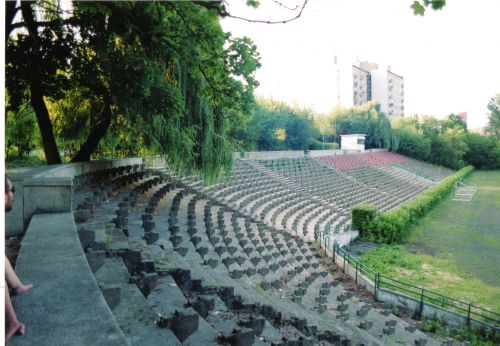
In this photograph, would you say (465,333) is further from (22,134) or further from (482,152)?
(482,152)

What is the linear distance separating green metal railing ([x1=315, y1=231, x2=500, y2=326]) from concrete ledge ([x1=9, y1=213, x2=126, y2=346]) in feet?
→ 37.0

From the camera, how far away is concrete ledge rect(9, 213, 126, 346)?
2.64m

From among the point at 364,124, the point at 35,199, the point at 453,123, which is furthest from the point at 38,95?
the point at 453,123

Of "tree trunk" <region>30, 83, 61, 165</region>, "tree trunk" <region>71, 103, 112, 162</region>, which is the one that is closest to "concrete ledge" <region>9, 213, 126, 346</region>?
"tree trunk" <region>30, 83, 61, 165</region>

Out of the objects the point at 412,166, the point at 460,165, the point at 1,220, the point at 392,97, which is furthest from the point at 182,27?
the point at 392,97

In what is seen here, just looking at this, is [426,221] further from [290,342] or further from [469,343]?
[290,342]

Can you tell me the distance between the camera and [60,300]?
124 inches

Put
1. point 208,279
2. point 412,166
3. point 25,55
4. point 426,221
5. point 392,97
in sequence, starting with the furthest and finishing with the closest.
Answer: point 392,97, point 412,166, point 426,221, point 25,55, point 208,279

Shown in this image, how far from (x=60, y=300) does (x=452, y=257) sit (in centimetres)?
2098

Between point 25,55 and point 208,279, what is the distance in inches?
279

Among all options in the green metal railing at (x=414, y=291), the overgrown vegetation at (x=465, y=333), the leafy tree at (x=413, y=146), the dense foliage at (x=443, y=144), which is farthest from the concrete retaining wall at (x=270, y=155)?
the dense foliage at (x=443, y=144)

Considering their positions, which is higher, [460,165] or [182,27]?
[182,27]

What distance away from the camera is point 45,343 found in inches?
100

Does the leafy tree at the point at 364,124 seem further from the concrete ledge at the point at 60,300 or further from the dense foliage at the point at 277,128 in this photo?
the concrete ledge at the point at 60,300
